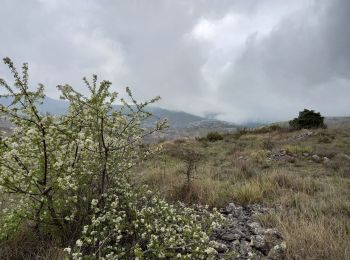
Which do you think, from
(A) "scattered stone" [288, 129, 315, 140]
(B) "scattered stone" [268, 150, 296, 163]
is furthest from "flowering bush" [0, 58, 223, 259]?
(A) "scattered stone" [288, 129, 315, 140]

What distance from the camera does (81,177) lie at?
4.16 m

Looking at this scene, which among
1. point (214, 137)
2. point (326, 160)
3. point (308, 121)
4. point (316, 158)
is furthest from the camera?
point (308, 121)

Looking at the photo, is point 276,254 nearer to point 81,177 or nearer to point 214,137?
point 81,177

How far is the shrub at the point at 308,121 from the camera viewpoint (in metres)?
23.2

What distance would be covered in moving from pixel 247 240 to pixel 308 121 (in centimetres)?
2091

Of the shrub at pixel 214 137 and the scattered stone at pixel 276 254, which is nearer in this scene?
the scattered stone at pixel 276 254

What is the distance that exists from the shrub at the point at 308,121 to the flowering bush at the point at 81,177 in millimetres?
20891

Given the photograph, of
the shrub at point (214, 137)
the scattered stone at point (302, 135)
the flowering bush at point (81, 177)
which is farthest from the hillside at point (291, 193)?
the shrub at point (214, 137)

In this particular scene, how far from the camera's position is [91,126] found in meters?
3.95

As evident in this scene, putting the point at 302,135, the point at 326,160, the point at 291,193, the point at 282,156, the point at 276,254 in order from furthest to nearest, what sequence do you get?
1. the point at 302,135
2. the point at 282,156
3. the point at 326,160
4. the point at 291,193
5. the point at 276,254

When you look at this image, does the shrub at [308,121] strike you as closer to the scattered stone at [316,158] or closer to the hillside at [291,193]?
the hillside at [291,193]

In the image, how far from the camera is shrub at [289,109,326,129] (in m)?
23.2

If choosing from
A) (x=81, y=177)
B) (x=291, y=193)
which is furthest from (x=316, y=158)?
(x=81, y=177)

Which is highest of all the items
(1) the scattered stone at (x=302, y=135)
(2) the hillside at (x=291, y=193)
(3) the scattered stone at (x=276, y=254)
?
(1) the scattered stone at (x=302, y=135)
